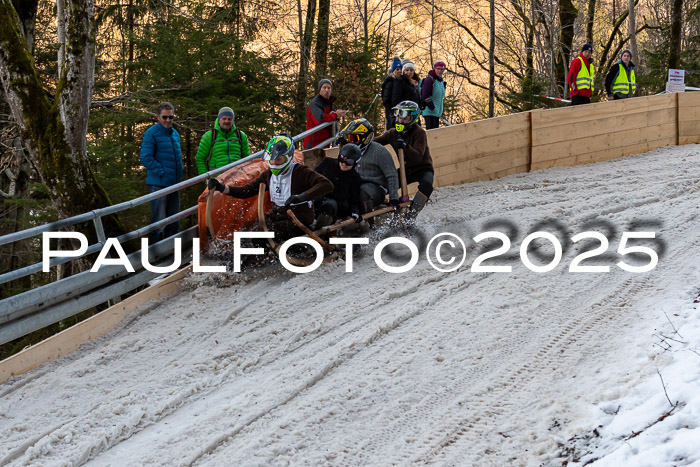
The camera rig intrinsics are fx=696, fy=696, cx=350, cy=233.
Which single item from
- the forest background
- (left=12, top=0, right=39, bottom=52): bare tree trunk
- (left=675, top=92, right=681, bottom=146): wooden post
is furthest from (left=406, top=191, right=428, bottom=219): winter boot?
(left=675, top=92, right=681, bottom=146): wooden post

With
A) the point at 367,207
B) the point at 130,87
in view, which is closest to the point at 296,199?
the point at 367,207

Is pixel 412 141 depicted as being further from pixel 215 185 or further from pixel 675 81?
pixel 675 81

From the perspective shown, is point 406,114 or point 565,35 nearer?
point 406,114

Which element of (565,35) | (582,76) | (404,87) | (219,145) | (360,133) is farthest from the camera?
(565,35)

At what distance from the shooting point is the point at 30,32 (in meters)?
12.3

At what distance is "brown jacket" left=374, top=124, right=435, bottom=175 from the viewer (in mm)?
9344

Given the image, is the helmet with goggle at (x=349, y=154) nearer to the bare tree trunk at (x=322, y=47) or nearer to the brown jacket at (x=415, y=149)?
the brown jacket at (x=415, y=149)

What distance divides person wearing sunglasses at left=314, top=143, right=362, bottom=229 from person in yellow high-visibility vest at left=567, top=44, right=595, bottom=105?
22.5 ft

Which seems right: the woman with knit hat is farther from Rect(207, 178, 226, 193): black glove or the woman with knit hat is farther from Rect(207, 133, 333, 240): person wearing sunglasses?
Rect(207, 178, 226, 193): black glove

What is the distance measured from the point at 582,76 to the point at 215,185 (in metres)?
8.69

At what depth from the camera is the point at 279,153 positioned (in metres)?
7.86

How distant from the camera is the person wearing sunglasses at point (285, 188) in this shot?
25.8 ft

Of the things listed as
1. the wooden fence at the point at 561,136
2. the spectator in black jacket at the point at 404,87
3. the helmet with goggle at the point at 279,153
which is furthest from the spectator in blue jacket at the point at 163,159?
the wooden fence at the point at 561,136

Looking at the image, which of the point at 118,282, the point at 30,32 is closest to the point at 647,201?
the point at 118,282
